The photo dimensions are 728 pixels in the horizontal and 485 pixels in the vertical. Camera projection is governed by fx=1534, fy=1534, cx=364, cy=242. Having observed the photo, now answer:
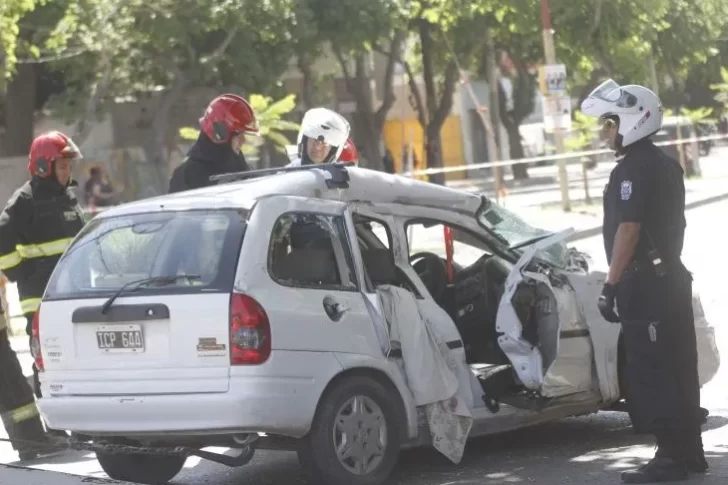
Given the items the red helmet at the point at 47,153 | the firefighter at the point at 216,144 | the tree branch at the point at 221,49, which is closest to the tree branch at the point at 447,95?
the tree branch at the point at 221,49

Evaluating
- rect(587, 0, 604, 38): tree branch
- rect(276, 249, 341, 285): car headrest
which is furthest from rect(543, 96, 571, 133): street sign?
rect(276, 249, 341, 285): car headrest

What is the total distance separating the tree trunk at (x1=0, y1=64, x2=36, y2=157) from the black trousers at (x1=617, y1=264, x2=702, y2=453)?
3509 cm

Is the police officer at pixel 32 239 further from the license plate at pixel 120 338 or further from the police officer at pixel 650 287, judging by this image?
the police officer at pixel 650 287

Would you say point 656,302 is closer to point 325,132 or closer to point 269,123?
point 325,132

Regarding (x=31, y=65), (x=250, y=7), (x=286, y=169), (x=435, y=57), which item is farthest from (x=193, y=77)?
(x=286, y=169)

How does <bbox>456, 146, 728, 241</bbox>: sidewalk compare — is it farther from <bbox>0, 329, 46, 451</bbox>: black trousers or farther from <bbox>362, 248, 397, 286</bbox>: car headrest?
<bbox>362, 248, 397, 286</bbox>: car headrest

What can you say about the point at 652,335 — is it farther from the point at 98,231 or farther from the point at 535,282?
the point at 98,231

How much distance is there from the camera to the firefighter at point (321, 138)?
9312 millimetres

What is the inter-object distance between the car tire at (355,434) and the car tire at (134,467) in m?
1.15

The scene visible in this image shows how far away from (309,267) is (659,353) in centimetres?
170

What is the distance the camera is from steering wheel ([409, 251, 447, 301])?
350 inches

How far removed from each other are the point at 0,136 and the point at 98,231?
36169mm

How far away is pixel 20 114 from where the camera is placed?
4166cm

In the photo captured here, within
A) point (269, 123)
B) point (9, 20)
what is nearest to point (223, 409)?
point (9, 20)
